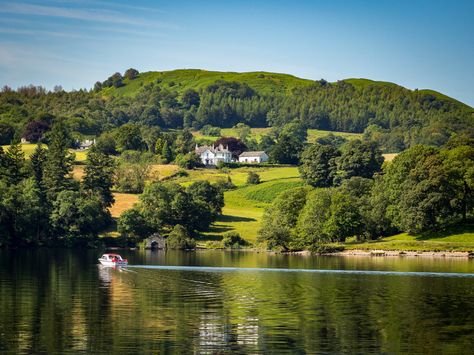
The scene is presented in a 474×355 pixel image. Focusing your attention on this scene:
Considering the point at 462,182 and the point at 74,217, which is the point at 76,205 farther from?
the point at 462,182

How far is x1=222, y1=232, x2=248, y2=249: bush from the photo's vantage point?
547 feet

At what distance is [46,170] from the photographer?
18650 cm

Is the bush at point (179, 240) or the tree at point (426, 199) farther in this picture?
the bush at point (179, 240)

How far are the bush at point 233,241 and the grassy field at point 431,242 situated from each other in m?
23.0

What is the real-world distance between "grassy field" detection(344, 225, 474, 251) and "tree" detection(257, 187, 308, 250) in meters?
12.3

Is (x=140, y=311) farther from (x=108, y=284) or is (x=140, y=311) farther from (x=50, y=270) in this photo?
(x=50, y=270)

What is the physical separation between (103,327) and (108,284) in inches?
1278

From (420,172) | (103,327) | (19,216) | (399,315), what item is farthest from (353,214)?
(103,327)

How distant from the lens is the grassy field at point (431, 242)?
14588 centimetres

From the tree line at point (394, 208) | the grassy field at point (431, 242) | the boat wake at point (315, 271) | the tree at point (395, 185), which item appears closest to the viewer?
the boat wake at point (315, 271)

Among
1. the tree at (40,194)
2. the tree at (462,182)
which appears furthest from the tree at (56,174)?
the tree at (462,182)

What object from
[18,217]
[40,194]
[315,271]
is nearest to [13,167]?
[40,194]

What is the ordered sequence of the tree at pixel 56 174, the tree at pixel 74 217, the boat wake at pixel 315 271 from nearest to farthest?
1. the boat wake at pixel 315 271
2. the tree at pixel 74 217
3. the tree at pixel 56 174

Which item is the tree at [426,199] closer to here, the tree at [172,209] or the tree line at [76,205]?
the tree at [172,209]
